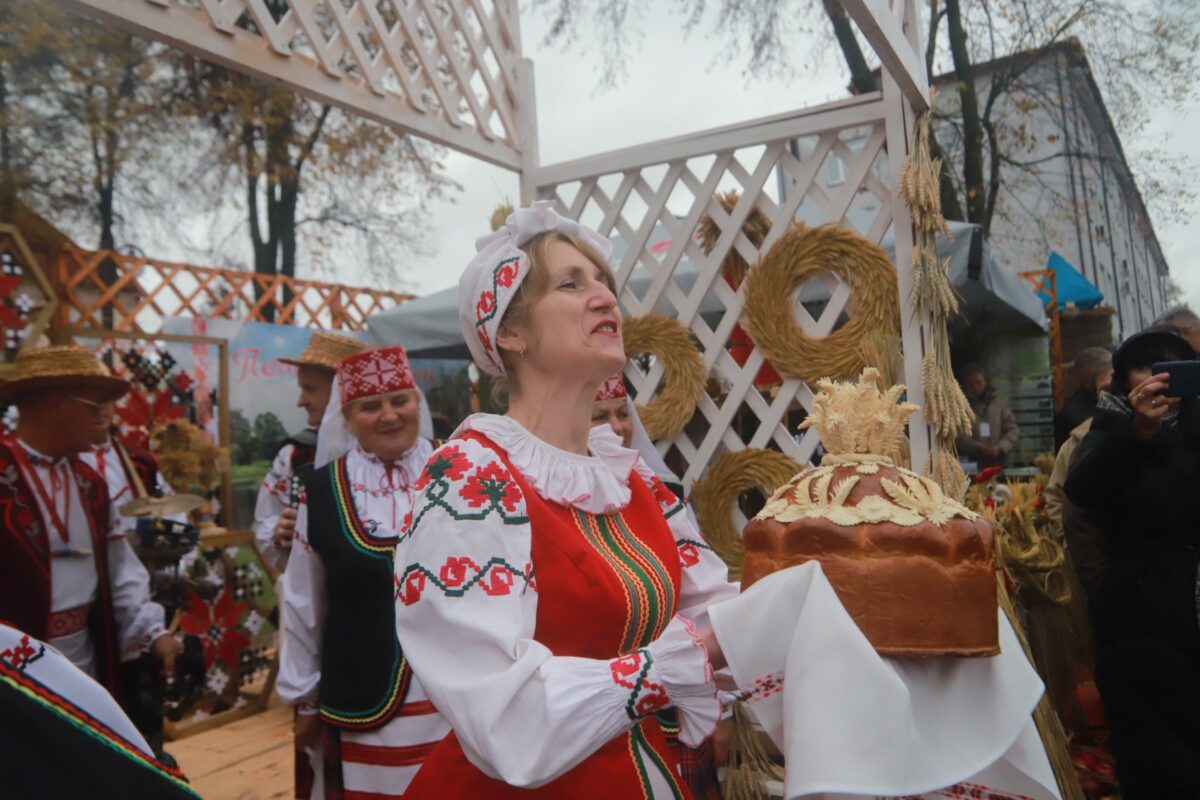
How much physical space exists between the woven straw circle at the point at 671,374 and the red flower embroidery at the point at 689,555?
A: 1.72m

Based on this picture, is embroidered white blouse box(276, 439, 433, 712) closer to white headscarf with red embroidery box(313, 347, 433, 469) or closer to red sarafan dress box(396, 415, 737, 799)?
white headscarf with red embroidery box(313, 347, 433, 469)

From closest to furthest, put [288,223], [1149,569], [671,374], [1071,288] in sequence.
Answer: [1149,569] < [671,374] < [1071,288] < [288,223]

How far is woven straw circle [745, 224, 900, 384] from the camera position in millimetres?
2877

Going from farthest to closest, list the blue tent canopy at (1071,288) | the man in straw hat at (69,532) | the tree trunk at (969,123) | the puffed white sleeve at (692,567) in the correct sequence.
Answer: the tree trunk at (969,123)
the blue tent canopy at (1071,288)
the man in straw hat at (69,532)
the puffed white sleeve at (692,567)

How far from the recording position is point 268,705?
16.8 feet

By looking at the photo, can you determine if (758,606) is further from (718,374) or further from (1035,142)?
(1035,142)

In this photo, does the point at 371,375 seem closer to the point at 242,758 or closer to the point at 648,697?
the point at 648,697

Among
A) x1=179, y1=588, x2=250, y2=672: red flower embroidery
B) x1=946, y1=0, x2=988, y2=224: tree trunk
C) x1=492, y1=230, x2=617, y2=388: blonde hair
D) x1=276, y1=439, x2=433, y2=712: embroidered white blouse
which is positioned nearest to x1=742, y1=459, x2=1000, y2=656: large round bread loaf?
x1=492, y1=230, x2=617, y2=388: blonde hair

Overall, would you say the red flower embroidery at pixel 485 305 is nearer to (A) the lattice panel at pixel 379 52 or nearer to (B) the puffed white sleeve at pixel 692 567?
(B) the puffed white sleeve at pixel 692 567

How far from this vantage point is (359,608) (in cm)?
217

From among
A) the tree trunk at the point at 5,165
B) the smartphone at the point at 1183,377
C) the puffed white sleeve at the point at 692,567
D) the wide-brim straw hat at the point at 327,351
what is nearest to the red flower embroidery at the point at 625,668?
the puffed white sleeve at the point at 692,567

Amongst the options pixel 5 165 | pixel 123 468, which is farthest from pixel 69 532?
pixel 5 165

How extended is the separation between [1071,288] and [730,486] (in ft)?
17.0

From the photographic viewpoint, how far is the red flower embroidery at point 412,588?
1.13 metres
